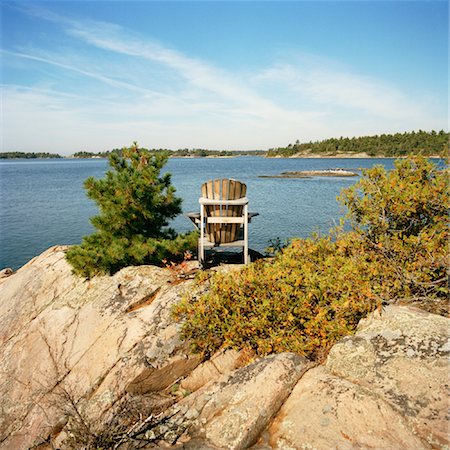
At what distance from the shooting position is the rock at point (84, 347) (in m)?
4.88

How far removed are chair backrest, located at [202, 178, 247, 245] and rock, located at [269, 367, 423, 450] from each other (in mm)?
4310

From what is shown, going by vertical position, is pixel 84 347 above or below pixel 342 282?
below

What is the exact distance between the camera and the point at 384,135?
12975 cm

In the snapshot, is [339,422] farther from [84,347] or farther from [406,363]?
[84,347]

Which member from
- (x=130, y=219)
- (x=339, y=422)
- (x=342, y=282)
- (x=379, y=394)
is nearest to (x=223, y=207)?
(x=130, y=219)

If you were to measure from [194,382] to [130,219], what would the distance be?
13.6 feet

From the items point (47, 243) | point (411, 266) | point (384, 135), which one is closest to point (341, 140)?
point (384, 135)

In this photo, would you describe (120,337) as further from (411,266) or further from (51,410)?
(411,266)

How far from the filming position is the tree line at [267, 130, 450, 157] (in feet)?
348

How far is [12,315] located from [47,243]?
43.8 ft

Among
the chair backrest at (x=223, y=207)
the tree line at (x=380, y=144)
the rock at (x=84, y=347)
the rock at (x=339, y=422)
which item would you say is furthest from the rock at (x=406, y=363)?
the tree line at (x=380, y=144)

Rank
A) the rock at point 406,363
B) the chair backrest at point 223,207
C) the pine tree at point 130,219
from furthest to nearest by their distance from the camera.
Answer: the pine tree at point 130,219 → the chair backrest at point 223,207 → the rock at point 406,363

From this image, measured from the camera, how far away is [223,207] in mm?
7336

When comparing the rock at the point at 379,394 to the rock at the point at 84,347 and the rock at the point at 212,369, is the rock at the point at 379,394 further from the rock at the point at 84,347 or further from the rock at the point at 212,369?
the rock at the point at 84,347
